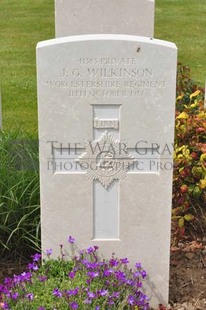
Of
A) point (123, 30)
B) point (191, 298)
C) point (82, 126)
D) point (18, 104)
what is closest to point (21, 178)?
point (82, 126)

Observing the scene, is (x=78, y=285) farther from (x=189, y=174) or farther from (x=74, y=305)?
(x=189, y=174)

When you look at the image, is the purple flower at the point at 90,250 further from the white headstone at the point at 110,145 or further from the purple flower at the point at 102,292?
the purple flower at the point at 102,292

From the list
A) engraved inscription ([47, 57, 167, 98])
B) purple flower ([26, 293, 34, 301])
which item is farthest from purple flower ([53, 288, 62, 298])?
engraved inscription ([47, 57, 167, 98])

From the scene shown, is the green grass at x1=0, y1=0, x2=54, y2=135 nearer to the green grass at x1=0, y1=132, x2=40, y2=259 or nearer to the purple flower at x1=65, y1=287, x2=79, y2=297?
the green grass at x1=0, y1=132, x2=40, y2=259

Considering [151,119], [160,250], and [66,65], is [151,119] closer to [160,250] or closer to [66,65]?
[66,65]

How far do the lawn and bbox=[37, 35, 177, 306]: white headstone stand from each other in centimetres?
296

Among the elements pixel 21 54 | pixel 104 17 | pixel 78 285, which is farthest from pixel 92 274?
pixel 21 54

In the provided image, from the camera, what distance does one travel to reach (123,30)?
569cm

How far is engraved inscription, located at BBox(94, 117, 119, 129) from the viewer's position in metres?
3.23

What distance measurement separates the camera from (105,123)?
3.23m

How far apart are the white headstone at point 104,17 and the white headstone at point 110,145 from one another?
2.55 metres

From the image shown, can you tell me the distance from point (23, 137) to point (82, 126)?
148cm

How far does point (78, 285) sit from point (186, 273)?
3.38 feet

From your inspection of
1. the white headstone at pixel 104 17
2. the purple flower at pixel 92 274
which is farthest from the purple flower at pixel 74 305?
the white headstone at pixel 104 17
